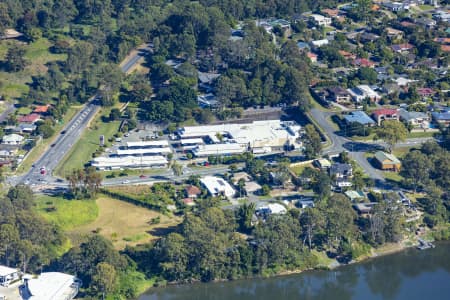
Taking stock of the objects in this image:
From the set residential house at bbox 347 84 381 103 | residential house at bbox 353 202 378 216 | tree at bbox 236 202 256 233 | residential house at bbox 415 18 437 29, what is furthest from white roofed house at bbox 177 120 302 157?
residential house at bbox 415 18 437 29

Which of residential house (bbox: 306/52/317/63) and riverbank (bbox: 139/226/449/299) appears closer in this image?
riverbank (bbox: 139/226/449/299)

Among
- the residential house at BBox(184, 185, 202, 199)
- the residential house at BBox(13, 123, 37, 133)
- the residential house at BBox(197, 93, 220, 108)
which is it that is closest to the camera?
the residential house at BBox(184, 185, 202, 199)

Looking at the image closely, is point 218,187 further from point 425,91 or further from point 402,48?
point 402,48

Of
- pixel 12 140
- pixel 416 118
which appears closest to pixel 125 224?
pixel 12 140

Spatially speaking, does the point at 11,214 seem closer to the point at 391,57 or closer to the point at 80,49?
the point at 80,49

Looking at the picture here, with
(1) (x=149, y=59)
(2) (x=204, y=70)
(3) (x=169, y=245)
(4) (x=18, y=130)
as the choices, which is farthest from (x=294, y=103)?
(3) (x=169, y=245)

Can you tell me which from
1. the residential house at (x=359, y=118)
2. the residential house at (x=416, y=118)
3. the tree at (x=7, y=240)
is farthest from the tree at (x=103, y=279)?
the residential house at (x=416, y=118)

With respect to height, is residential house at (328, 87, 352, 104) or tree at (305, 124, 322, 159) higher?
tree at (305, 124, 322, 159)

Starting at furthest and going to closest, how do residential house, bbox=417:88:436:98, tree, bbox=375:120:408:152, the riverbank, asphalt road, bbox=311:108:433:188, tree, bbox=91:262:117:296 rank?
residential house, bbox=417:88:436:98, tree, bbox=375:120:408:152, asphalt road, bbox=311:108:433:188, the riverbank, tree, bbox=91:262:117:296

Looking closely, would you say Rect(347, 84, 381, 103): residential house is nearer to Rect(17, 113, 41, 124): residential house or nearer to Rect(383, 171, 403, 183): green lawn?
Rect(383, 171, 403, 183): green lawn
